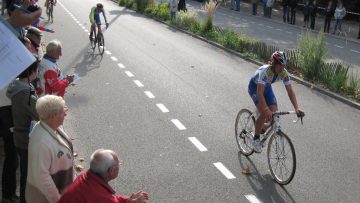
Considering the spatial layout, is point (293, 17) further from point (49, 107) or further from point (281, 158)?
point (49, 107)

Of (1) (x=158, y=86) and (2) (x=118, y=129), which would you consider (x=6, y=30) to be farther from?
(1) (x=158, y=86)

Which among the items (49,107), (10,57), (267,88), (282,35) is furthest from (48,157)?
(282,35)

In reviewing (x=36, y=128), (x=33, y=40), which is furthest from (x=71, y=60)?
(x=36, y=128)

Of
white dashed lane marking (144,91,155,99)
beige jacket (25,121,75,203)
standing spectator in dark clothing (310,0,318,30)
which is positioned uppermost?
beige jacket (25,121,75,203)

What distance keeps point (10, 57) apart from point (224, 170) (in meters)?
4.56

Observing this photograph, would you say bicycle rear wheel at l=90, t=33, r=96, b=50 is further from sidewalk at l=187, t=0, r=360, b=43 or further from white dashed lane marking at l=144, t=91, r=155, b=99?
sidewalk at l=187, t=0, r=360, b=43

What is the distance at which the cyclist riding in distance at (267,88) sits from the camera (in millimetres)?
6770

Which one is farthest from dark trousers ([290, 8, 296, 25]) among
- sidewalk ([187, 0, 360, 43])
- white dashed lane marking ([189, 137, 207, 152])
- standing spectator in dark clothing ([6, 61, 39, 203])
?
standing spectator in dark clothing ([6, 61, 39, 203])

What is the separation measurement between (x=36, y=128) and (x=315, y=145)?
5.86 m

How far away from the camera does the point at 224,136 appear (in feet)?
29.2

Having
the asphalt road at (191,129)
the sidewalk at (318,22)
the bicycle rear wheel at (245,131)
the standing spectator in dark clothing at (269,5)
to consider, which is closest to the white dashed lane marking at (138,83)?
the asphalt road at (191,129)

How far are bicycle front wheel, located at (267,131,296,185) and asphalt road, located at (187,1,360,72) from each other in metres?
10.2

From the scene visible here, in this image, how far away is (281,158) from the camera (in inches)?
273

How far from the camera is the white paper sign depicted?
3328 mm
